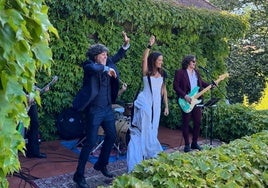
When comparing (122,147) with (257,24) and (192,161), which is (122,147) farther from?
(257,24)

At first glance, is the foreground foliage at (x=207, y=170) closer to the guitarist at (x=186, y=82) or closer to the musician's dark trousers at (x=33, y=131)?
the guitarist at (x=186, y=82)

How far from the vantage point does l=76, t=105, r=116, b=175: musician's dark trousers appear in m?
4.25

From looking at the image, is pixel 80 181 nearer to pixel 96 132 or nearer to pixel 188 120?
pixel 96 132

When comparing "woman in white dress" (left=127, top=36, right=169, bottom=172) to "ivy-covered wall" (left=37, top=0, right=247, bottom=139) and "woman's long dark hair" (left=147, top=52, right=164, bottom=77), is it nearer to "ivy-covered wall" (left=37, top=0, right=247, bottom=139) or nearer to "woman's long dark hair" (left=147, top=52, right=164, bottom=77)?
"woman's long dark hair" (left=147, top=52, right=164, bottom=77)

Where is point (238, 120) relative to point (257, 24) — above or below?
below

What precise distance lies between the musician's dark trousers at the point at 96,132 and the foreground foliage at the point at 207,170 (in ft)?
4.89

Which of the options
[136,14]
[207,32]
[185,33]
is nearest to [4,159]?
[136,14]

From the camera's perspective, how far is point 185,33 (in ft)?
27.0

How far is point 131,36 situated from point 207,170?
497 cm

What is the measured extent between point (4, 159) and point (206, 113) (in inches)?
236

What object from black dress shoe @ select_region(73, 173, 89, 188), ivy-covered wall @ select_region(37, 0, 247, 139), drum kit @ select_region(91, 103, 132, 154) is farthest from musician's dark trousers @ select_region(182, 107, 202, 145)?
black dress shoe @ select_region(73, 173, 89, 188)

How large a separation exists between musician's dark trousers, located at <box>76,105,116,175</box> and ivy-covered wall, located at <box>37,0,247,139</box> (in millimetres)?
2038

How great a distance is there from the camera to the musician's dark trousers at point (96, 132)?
4.25m

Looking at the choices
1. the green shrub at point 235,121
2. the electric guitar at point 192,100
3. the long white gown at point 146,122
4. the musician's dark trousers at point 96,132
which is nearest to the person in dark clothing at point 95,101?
the musician's dark trousers at point 96,132
